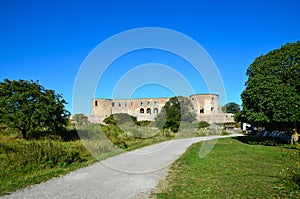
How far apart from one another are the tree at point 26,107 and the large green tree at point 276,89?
48.7ft

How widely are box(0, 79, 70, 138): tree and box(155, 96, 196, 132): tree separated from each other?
1917cm

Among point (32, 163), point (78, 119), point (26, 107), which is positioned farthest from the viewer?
point (78, 119)

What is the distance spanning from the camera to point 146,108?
78750mm

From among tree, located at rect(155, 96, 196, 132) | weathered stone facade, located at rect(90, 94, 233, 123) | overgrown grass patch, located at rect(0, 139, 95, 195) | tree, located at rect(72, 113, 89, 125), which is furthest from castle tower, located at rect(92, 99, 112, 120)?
overgrown grass patch, located at rect(0, 139, 95, 195)

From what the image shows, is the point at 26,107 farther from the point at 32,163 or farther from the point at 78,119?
the point at 78,119

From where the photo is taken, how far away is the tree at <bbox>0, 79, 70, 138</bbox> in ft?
59.8

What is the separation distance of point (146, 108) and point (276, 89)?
6328cm

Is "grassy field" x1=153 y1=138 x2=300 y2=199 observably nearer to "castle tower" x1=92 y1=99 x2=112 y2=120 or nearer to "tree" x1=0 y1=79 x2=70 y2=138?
"tree" x1=0 y1=79 x2=70 y2=138

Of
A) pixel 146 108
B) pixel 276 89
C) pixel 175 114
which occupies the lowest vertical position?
pixel 175 114

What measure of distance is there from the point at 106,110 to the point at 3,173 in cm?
6601

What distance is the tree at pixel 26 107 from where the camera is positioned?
1822 cm

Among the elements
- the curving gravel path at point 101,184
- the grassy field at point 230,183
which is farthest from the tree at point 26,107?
the grassy field at point 230,183

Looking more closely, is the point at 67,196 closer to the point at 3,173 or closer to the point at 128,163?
the point at 3,173

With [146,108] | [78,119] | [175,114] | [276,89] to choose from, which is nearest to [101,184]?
[276,89]
